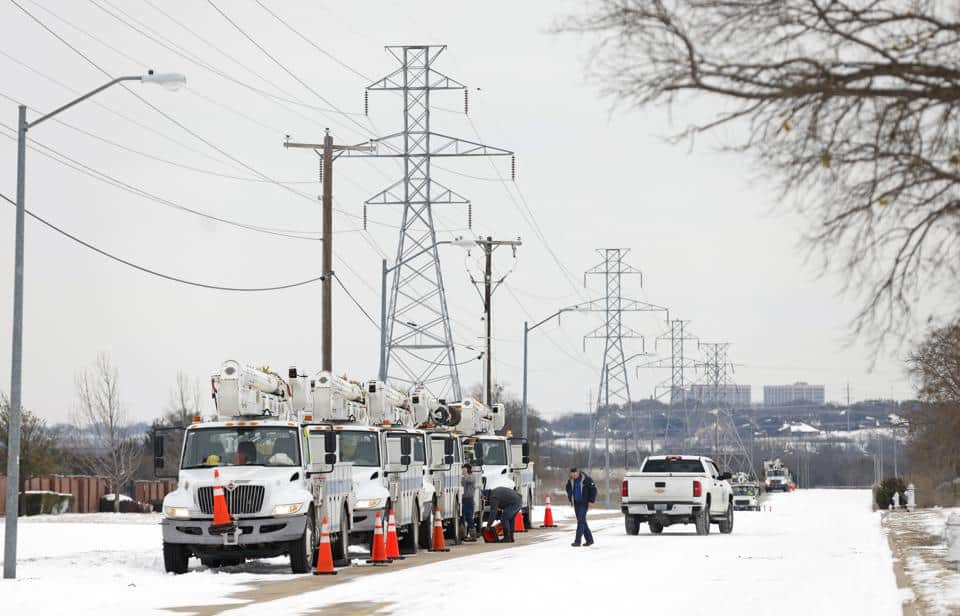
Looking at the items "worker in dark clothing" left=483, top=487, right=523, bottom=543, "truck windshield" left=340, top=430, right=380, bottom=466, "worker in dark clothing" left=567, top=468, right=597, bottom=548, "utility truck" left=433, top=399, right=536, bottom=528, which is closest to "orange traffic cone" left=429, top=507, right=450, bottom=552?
"worker in dark clothing" left=483, top=487, right=523, bottom=543

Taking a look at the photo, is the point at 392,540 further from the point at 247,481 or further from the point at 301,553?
the point at 247,481

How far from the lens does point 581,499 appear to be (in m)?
35.6

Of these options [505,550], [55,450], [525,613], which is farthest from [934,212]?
[55,450]

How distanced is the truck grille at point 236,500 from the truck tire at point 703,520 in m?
17.3

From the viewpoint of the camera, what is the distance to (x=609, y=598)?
2131 cm

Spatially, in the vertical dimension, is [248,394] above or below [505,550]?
above

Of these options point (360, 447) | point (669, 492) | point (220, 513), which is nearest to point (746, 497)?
point (669, 492)

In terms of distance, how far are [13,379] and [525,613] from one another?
36.5ft

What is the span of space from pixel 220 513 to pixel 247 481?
0.76 m

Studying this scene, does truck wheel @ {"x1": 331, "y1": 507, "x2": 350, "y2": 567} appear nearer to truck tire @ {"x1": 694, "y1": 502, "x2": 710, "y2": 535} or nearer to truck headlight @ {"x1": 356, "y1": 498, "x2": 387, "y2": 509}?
A: truck headlight @ {"x1": 356, "y1": 498, "x2": 387, "y2": 509}

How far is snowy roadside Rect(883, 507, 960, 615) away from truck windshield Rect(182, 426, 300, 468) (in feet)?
34.0

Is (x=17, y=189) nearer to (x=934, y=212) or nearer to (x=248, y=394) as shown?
(x=248, y=394)

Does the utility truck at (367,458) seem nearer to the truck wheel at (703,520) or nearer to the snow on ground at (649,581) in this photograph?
the snow on ground at (649,581)

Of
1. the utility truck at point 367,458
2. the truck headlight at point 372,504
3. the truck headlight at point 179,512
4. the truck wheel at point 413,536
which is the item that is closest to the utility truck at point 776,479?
the truck wheel at point 413,536
